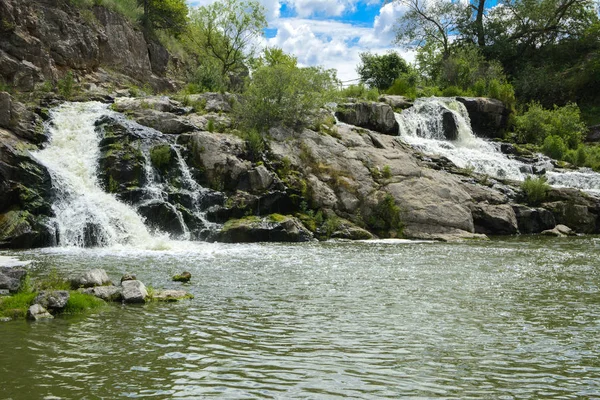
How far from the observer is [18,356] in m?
8.59

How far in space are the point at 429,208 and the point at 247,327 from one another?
20.3 m

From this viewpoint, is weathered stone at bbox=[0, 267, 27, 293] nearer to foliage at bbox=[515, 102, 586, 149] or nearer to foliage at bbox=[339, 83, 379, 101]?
foliage at bbox=[339, 83, 379, 101]

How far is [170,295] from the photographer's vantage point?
1323 cm

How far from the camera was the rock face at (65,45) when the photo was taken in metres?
33.5

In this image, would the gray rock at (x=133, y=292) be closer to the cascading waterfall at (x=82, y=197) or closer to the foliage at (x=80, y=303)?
the foliage at (x=80, y=303)

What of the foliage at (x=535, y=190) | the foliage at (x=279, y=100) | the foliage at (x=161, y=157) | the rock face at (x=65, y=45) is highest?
the rock face at (x=65, y=45)

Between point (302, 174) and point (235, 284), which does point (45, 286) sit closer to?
point (235, 284)

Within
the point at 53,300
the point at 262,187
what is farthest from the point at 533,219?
the point at 53,300

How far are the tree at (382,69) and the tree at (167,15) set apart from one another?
19324mm

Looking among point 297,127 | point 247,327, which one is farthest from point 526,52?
point 247,327

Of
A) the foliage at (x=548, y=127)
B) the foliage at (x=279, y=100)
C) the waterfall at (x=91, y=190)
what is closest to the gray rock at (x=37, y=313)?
the waterfall at (x=91, y=190)

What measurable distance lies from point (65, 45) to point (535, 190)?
3166cm

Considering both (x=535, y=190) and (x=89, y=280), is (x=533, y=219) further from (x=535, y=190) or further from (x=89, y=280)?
(x=89, y=280)

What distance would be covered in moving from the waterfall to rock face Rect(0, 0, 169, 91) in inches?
192
